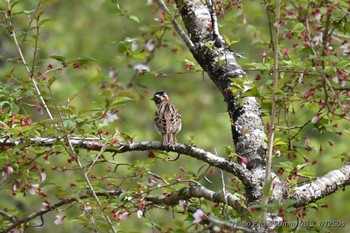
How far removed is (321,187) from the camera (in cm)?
481

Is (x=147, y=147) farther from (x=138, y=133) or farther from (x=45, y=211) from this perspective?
(x=45, y=211)

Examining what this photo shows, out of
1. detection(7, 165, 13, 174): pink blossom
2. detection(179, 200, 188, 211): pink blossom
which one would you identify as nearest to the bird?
detection(179, 200, 188, 211): pink blossom

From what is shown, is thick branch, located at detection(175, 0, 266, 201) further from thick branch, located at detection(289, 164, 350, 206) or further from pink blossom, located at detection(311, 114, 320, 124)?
pink blossom, located at detection(311, 114, 320, 124)

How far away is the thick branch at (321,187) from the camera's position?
4.71 m

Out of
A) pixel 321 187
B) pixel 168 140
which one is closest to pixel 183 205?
pixel 168 140

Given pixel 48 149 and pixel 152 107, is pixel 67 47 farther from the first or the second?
pixel 48 149

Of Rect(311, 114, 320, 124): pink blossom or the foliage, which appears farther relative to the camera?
Rect(311, 114, 320, 124): pink blossom

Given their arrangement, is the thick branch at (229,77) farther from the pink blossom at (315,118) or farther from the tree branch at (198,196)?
the pink blossom at (315,118)

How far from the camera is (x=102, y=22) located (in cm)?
1769

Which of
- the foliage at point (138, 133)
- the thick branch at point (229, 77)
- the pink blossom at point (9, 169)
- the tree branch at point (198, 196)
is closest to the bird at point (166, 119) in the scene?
the foliage at point (138, 133)

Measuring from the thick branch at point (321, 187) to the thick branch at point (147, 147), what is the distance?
31 centimetres

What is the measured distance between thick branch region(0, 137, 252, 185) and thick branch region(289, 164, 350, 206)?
0.31 m

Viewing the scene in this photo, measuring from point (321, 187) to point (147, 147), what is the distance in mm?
1075

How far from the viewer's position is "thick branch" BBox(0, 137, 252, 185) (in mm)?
4777
